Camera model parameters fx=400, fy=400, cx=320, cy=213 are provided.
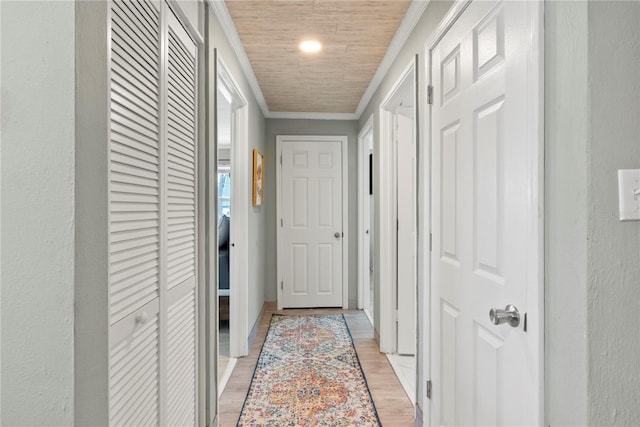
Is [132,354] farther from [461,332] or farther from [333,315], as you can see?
[333,315]

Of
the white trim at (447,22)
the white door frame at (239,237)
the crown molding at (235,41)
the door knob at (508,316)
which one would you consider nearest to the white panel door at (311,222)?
the crown molding at (235,41)

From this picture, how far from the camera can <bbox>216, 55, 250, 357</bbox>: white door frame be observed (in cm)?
328

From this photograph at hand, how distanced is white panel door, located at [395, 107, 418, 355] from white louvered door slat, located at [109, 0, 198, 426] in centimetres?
187

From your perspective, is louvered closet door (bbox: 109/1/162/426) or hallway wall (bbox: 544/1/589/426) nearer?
hallway wall (bbox: 544/1/589/426)

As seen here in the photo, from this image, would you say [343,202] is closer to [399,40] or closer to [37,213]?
[399,40]

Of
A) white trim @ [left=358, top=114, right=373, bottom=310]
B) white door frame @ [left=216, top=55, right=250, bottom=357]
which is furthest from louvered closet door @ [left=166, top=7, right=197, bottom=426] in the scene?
white trim @ [left=358, top=114, right=373, bottom=310]

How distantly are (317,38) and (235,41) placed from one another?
0.54m

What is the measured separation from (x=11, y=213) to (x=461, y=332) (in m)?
1.57

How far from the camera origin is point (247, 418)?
2320 mm

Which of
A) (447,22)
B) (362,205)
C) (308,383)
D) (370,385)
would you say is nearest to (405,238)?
(370,385)

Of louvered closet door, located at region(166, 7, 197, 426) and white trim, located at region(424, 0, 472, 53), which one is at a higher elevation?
white trim, located at region(424, 0, 472, 53)

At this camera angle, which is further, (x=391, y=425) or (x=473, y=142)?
(x=391, y=425)
